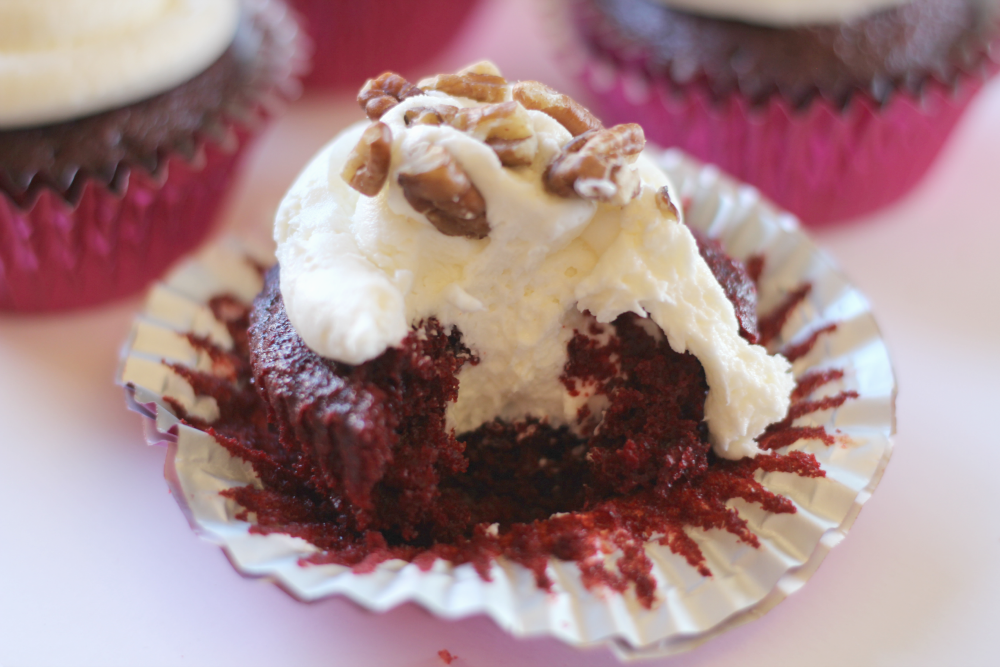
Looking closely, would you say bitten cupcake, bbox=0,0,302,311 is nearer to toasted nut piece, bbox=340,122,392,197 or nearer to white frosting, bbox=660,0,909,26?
toasted nut piece, bbox=340,122,392,197

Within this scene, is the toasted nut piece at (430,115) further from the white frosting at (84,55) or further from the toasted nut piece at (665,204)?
the white frosting at (84,55)

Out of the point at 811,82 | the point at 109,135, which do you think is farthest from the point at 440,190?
the point at 811,82

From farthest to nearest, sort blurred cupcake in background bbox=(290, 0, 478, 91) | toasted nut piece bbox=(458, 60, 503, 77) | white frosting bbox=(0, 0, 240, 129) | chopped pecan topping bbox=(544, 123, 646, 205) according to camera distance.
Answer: blurred cupcake in background bbox=(290, 0, 478, 91), white frosting bbox=(0, 0, 240, 129), toasted nut piece bbox=(458, 60, 503, 77), chopped pecan topping bbox=(544, 123, 646, 205)

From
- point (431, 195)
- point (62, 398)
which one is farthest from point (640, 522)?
point (62, 398)

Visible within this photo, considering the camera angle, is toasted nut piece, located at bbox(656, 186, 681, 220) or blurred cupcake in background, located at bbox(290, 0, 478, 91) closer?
toasted nut piece, located at bbox(656, 186, 681, 220)

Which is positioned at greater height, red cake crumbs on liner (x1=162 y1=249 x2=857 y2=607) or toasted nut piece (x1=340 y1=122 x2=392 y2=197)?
toasted nut piece (x1=340 y1=122 x2=392 y2=197)

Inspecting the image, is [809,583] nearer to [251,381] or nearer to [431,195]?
[431,195]

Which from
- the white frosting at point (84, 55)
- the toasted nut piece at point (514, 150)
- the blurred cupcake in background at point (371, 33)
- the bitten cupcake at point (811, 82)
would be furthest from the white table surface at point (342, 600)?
the blurred cupcake in background at point (371, 33)

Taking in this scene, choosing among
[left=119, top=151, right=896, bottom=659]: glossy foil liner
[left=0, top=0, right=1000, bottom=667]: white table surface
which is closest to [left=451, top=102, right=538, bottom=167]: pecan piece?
[left=119, top=151, right=896, bottom=659]: glossy foil liner
